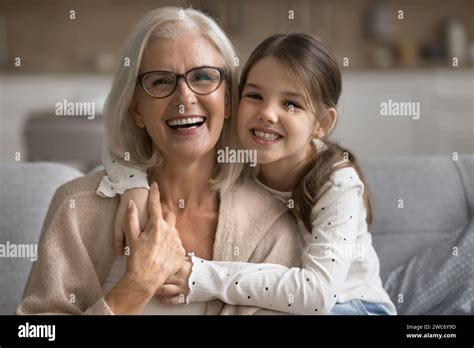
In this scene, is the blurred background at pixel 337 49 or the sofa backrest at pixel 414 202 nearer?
the sofa backrest at pixel 414 202

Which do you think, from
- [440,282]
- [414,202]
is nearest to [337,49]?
[414,202]

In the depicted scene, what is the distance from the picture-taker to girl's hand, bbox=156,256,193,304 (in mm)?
1121

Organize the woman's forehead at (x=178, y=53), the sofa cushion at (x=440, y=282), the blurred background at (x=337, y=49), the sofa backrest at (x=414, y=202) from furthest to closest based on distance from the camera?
the blurred background at (x=337, y=49)
the sofa backrest at (x=414, y=202)
the sofa cushion at (x=440, y=282)
the woman's forehead at (x=178, y=53)

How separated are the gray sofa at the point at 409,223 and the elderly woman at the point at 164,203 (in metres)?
0.39

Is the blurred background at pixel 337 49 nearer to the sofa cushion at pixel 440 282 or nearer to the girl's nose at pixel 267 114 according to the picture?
the sofa cushion at pixel 440 282

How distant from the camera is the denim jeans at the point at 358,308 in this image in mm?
1160

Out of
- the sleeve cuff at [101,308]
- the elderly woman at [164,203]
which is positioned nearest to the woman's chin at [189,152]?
the elderly woman at [164,203]

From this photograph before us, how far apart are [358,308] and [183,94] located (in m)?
0.46

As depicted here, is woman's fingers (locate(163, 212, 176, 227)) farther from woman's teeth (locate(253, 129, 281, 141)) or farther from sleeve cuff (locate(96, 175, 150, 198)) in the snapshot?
woman's teeth (locate(253, 129, 281, 141))

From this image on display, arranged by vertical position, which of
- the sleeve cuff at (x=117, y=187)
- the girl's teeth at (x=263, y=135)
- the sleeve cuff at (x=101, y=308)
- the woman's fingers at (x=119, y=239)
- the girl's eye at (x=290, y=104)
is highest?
the girl's eye at (x=290, y=104)

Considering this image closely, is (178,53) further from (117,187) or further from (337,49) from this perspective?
(337,49)

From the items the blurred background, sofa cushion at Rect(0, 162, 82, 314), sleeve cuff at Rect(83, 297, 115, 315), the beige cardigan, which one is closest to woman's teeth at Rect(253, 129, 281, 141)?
the beige cardigan
